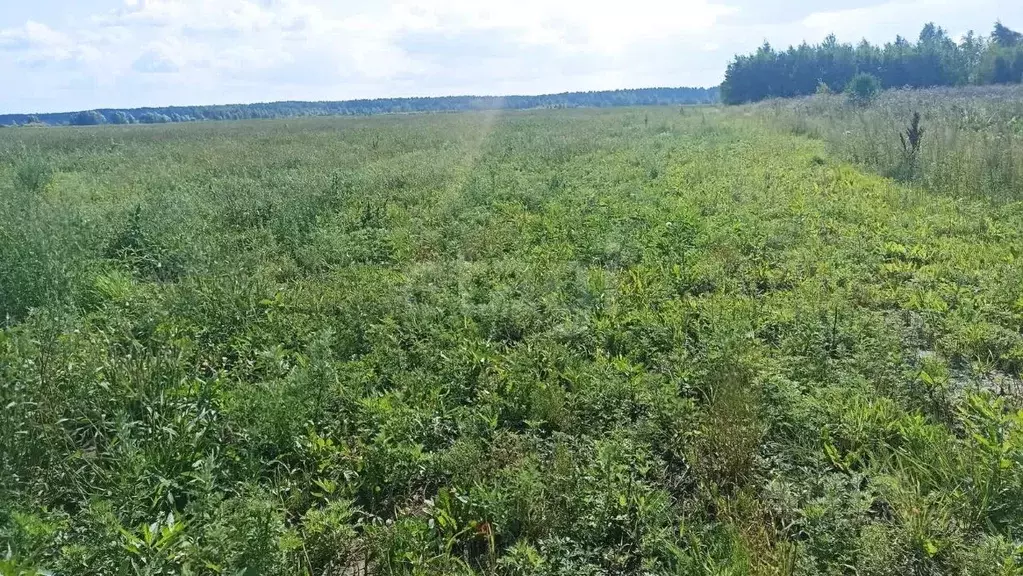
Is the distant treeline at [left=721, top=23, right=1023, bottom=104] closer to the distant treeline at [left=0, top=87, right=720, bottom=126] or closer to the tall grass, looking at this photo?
the distant treeline at [left=0, top=87, right=720, bottom=126]

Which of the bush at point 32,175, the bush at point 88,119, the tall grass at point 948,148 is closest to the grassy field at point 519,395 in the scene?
the tall grass at point 948,148

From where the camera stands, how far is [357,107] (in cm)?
13850

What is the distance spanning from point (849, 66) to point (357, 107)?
337ft

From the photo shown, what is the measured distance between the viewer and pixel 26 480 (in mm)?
3312

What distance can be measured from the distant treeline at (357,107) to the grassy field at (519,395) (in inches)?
3536

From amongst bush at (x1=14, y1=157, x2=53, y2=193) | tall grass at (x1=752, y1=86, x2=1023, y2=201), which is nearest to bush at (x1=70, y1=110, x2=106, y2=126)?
bush at (x1=14, y1=157, x2=53, y2=193)

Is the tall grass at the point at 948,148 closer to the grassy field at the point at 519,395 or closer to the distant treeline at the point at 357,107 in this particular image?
the grassy field at the point at 519,395

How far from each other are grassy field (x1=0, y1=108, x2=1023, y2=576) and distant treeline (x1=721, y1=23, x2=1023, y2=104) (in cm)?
6514

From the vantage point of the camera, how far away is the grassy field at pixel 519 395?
9.71ft


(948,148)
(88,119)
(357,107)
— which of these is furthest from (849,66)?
(88,119)

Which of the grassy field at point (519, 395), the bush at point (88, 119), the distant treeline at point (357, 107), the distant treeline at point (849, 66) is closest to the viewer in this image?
the grassy field at point (519, 395)

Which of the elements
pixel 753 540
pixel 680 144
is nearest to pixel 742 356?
pixel 753 540

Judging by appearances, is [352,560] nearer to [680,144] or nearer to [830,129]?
[680,144]

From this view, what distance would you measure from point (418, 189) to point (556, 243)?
499 cm
